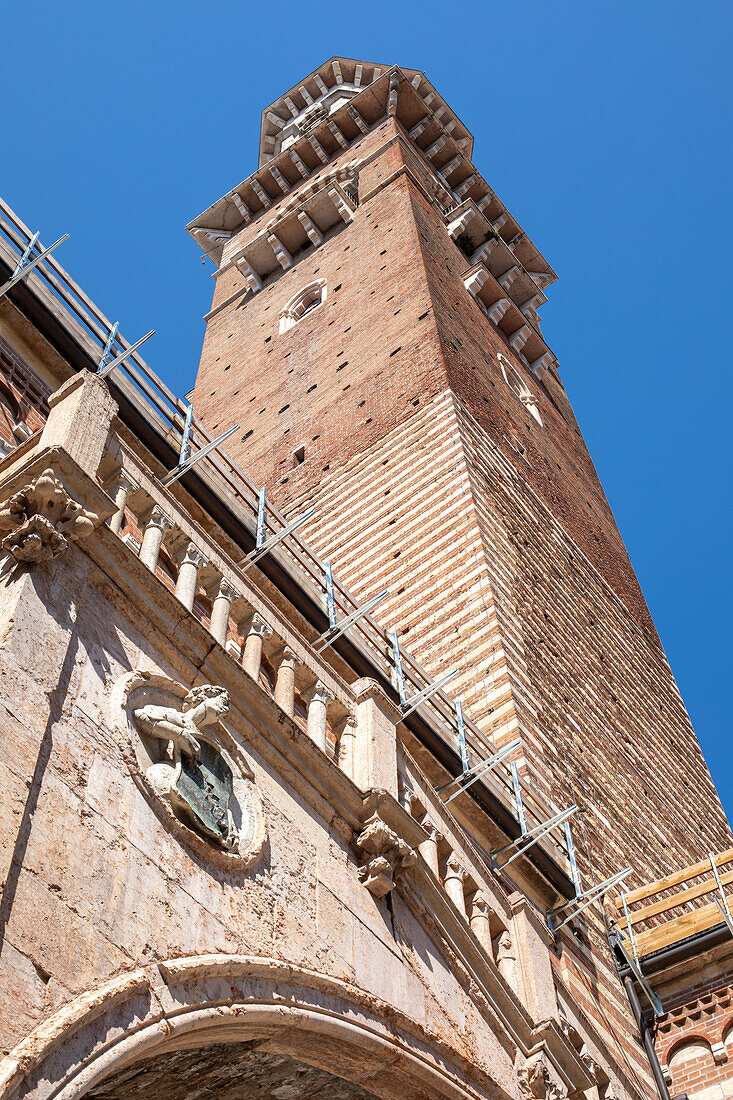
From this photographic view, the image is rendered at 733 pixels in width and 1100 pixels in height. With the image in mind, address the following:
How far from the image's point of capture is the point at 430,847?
625 cm

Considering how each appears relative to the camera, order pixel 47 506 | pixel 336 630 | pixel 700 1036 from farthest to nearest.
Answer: pixel 700 1036, pixel 336 630, pixel 47 506

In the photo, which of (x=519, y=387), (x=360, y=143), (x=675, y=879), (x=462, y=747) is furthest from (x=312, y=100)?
(x=462, y=747)

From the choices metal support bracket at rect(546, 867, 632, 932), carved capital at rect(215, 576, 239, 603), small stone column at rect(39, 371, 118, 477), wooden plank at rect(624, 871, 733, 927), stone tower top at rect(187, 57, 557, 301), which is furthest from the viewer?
stone tower top at rect(187, 57, 557, 301)

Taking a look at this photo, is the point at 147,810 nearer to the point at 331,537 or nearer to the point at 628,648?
the point at 331,537

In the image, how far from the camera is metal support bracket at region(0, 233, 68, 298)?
22.2 feet

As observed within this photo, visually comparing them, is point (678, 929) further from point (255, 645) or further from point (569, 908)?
point (255, 645)

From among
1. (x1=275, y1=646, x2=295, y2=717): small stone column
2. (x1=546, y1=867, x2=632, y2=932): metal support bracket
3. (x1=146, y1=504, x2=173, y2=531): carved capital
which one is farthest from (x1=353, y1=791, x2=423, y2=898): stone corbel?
(x1=546, y1=867, x2=632, y2=932): metal support bracket

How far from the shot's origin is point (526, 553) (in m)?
12.8

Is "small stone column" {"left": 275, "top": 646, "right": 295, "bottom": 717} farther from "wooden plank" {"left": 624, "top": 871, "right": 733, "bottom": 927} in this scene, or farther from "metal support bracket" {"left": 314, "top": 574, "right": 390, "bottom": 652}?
"wooden plank" {"left": 624, "top": 871, "right": 733, "bottom": 927}

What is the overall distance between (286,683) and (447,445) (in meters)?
7.60

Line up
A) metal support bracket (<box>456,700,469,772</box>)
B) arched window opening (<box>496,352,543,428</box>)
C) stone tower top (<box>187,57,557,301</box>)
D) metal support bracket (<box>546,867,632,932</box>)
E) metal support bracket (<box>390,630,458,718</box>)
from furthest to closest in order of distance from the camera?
stone tower top (<box>187,57,557,301</box>), arched window opening (<box>496,352,543,428</box>), metal support bracket (<box>546,867,632,932</box>), metal support bracket (<box>456,700,469,772</box>), metal support bracket (<box>390,630,458,718</box>)

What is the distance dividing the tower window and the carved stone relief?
49.4ft

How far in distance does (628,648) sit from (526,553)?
2519 mm

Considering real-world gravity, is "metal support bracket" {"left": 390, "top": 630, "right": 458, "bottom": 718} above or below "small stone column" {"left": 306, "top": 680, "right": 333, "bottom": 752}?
above
